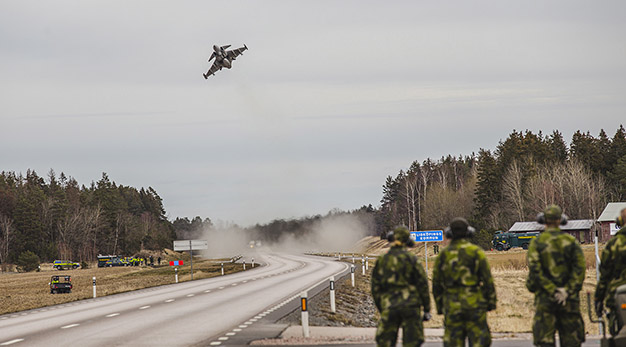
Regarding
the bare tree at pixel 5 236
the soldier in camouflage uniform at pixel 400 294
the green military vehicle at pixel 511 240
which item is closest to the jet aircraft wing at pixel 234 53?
the soldier in camouflage uniform at pixel 400 294

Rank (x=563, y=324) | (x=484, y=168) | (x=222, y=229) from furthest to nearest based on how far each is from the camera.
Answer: (x=222, y=229) < (x=484, y=168) < (x=563, y=324)

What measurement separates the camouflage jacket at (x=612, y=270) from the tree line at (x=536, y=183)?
8577 cm

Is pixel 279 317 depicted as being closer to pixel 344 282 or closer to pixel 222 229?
pixel 344 282

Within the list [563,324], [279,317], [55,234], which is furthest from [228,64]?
[55,234]

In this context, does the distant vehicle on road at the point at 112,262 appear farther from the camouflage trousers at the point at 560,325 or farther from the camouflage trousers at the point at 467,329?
the camouflage trousers at the point at 560,325

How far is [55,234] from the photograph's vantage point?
15362cm

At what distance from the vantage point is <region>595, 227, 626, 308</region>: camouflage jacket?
9.81m

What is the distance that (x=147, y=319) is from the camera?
21.6 metres

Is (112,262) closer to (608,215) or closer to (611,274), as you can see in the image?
(608,215)

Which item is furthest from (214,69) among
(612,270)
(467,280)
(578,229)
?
(578,229)

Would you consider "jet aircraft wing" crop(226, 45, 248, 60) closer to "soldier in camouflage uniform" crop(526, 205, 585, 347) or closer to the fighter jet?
the fighter jet

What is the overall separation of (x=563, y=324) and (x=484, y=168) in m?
109

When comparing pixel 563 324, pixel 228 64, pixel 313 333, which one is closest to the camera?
pixel 563 324

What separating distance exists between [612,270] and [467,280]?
2.10m
